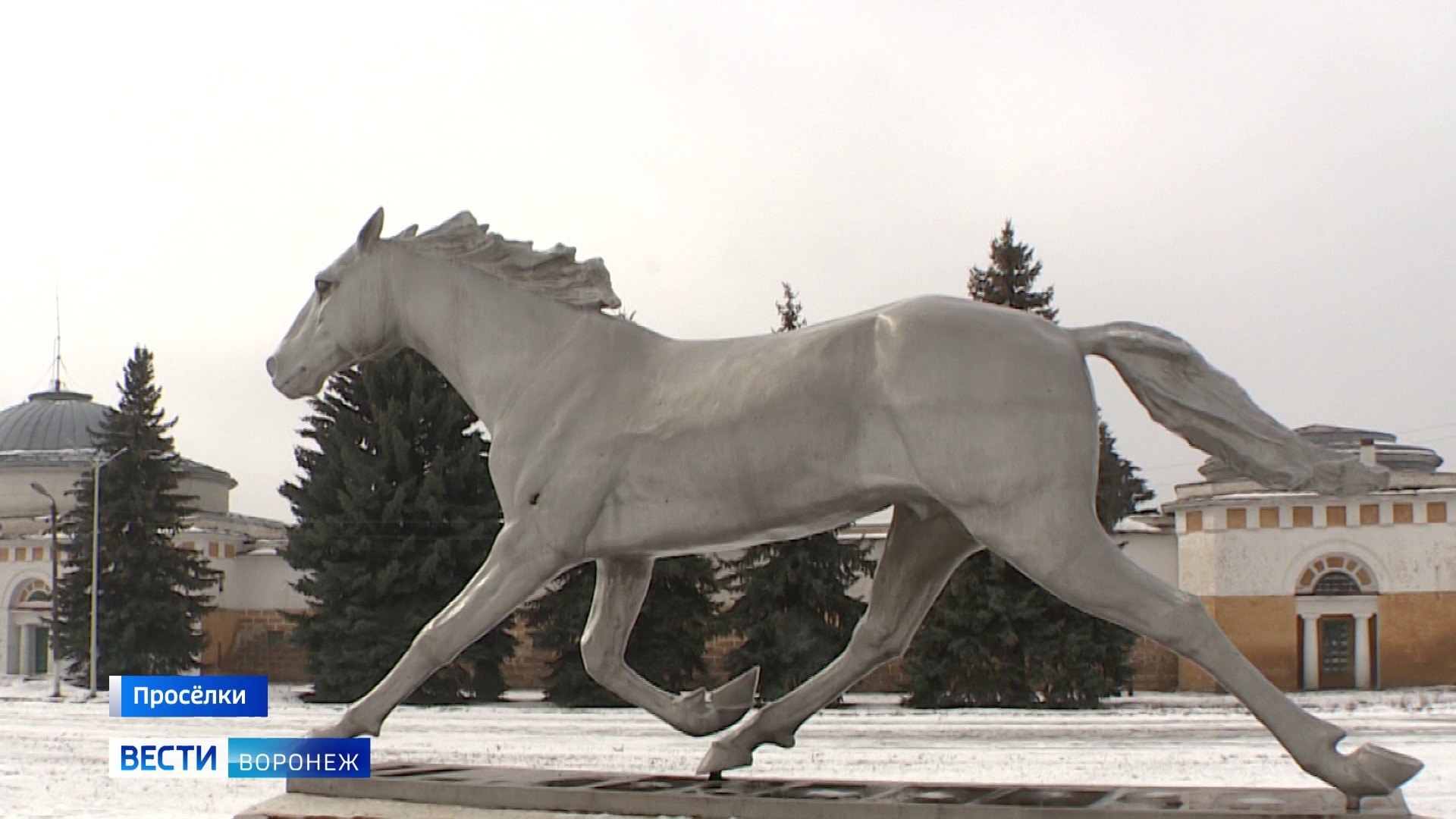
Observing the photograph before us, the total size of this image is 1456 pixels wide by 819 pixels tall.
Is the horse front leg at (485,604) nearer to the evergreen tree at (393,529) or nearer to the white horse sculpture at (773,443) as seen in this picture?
the white horse sculpture at (773,443)

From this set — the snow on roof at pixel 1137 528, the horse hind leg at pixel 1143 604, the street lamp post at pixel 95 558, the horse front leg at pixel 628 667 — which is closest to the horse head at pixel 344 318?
the horse front leg at pixel 628 667

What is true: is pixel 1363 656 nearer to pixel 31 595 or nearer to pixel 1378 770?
pixel 1378 770

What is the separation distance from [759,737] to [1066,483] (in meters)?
1.63

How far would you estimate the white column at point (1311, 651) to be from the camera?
82.4 feet

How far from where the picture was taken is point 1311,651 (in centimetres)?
2512

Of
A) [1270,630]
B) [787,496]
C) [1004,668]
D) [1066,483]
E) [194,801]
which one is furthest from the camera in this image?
[1270,630]

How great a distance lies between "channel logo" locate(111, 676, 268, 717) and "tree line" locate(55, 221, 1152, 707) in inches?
563

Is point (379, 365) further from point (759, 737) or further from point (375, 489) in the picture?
point (759, 737)

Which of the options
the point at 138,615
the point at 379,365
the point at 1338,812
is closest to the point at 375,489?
the point at 379,365

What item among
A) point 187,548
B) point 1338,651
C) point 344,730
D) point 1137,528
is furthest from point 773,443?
point 187,548

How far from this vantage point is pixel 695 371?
5.01 metres

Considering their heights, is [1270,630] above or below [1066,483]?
below

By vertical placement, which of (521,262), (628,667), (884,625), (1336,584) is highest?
(521,262)

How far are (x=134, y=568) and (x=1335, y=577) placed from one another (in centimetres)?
2455
